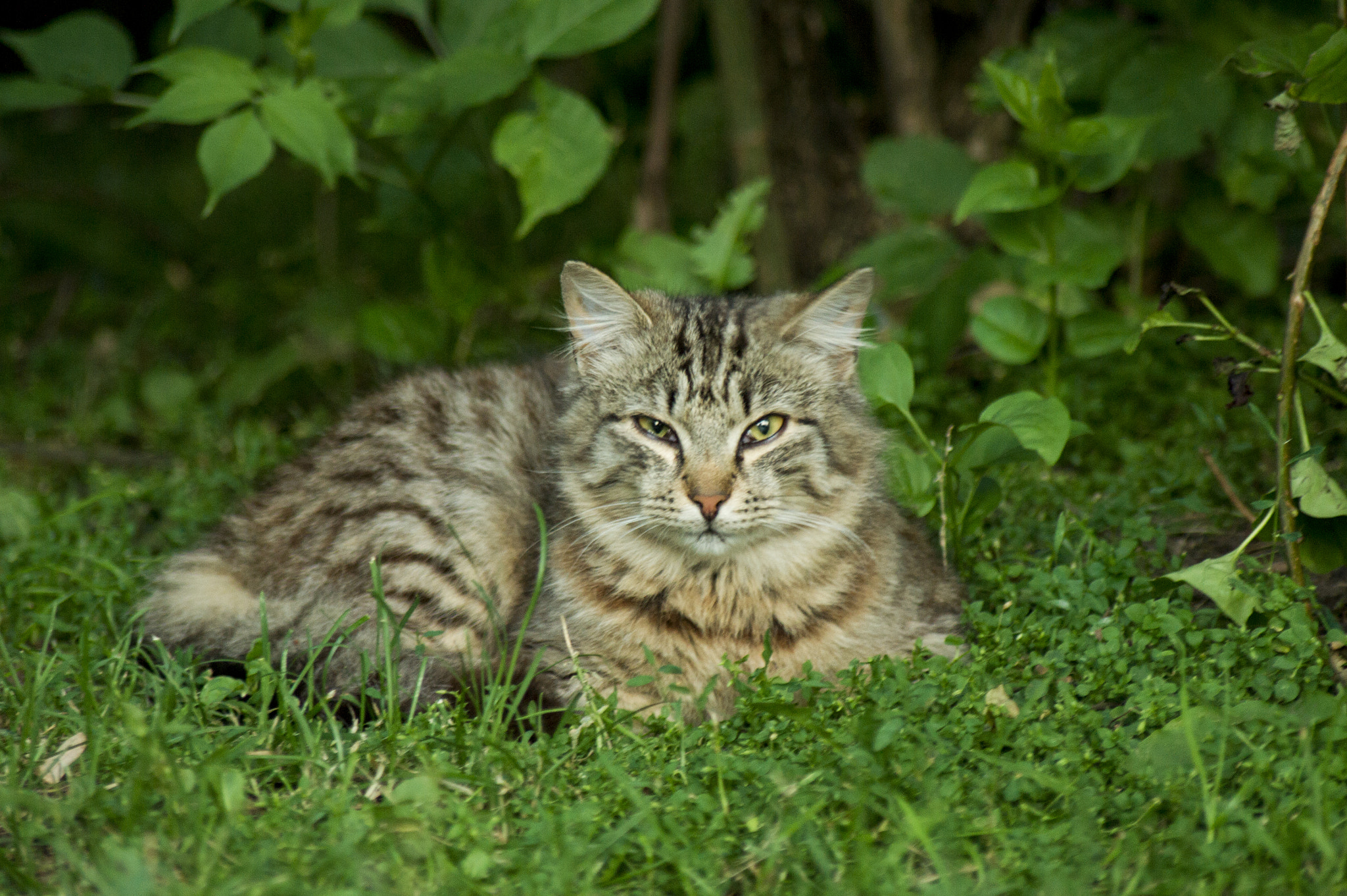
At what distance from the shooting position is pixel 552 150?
429 centimetres

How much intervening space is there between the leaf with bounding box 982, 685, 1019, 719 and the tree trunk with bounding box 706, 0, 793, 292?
306 centimetres

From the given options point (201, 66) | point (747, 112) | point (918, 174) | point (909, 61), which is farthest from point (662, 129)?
point (201, 66)

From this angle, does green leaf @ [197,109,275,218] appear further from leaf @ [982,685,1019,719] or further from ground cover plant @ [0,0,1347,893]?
leaf @ [982,685,1019,719]

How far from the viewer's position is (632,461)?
315cm

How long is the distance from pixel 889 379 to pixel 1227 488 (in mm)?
1083

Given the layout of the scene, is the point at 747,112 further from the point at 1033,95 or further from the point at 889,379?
the point at 889,379

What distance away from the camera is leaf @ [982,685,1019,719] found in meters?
2.75

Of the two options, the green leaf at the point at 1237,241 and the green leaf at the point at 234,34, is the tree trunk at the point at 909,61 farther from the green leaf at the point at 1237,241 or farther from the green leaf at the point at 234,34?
the green leaf at the point at 234,34

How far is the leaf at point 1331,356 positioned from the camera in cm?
286

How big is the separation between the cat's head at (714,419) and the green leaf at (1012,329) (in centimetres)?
67

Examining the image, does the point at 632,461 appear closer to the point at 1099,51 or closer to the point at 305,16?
the point at 305,16

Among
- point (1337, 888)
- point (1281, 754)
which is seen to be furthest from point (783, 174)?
Result: point (1337, 888)

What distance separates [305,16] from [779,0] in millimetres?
2334

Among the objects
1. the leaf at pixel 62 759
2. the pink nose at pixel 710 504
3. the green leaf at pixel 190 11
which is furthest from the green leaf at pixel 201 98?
the pink nose at pixel 710 504
